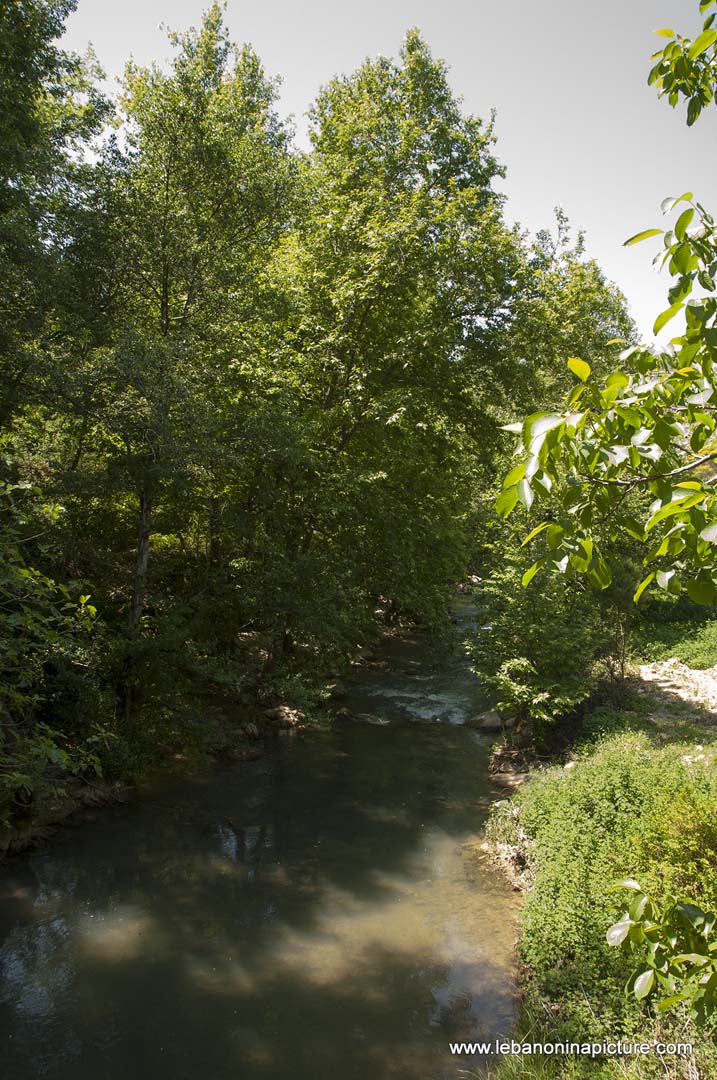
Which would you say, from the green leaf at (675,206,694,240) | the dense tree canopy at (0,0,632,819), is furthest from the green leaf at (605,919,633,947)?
the dense tree canopy at (0,0,632,819)

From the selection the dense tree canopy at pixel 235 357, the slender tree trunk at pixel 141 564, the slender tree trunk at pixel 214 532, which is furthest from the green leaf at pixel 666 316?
the slender tree trunk at pixel 214 532

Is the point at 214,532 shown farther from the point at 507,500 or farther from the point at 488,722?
the point at 507,500

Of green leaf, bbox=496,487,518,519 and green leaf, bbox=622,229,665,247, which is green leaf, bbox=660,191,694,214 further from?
green leaf, bbox=496,487,518,519

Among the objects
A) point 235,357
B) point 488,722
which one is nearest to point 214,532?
point 235,357

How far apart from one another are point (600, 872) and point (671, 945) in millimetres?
6450

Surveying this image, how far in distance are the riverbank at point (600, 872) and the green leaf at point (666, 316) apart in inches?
147

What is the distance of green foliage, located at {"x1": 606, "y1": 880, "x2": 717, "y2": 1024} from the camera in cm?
174

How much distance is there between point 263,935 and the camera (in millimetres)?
8398

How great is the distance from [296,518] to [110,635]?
17.8 ft

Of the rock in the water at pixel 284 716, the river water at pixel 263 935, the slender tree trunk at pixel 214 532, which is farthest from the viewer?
the rock in the water at pixel 284 716

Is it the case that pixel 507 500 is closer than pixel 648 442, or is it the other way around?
pixel 507 500

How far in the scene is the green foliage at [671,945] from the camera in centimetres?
174

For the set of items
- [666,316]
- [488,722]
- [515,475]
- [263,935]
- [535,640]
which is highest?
[666,316]

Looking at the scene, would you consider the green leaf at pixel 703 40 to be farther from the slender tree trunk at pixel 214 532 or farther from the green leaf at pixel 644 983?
the slender tree trunk at pixel 214 532
